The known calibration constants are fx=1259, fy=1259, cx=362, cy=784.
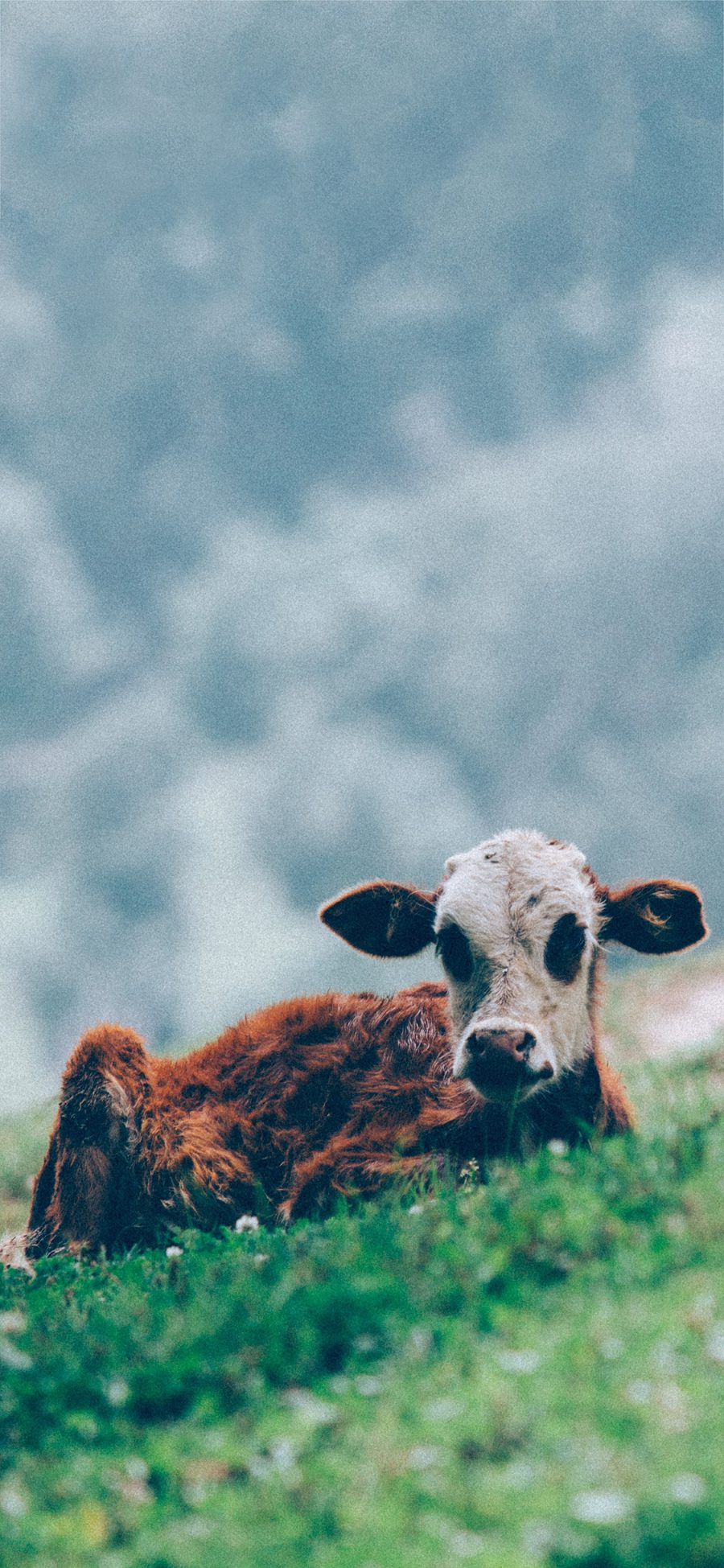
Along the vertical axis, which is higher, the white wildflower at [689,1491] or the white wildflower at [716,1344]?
the white wildflower at [716,1344]

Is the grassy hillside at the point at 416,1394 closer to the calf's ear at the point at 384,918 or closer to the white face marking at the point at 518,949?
the white face marking at the point at 518,949

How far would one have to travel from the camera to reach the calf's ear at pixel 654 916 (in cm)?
809

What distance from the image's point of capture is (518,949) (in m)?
7.24

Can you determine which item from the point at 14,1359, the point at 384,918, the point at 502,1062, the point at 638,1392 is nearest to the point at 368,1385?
the point at 638,1392

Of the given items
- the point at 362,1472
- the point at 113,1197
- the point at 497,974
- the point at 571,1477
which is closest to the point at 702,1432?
the point at 571,1477

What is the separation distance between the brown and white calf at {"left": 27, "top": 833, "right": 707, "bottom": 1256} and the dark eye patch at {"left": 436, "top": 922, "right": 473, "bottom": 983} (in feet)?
0.04

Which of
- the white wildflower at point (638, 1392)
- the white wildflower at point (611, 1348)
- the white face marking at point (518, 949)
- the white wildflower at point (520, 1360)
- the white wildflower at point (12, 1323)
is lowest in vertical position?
the white wildflower at point (638, 1392)

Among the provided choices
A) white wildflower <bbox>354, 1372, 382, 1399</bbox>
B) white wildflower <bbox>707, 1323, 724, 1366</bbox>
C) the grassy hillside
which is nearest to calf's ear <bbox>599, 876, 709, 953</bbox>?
the grassy hillside

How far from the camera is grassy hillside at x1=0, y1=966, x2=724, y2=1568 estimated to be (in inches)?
126

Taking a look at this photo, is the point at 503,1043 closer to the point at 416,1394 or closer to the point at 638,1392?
the point at 416,1394

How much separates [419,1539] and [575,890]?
476cm

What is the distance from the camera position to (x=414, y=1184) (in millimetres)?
6824

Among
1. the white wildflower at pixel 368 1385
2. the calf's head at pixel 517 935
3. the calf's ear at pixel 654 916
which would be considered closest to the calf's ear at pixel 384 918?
the calf's head at pixel 517 935

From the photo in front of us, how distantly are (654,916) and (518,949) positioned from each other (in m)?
1.33
